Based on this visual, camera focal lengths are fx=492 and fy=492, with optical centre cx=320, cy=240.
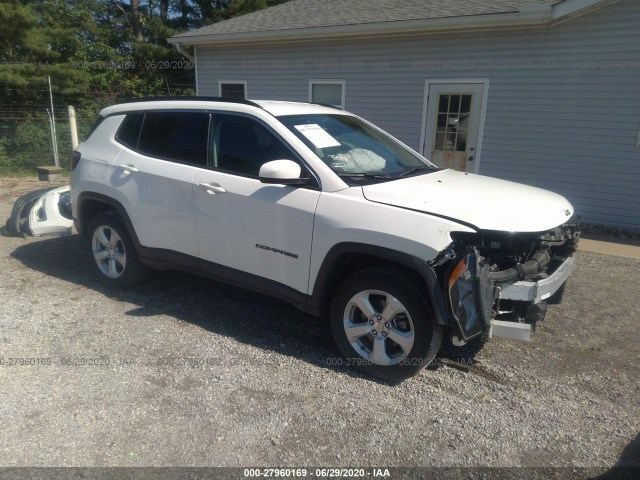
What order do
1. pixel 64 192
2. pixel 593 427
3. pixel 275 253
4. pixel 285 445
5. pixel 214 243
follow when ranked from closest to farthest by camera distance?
pixel 285 445 → pixel 593 427 → pixel 275 253 → pixel 214 243 → pixel 64 192

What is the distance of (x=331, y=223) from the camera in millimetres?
3338

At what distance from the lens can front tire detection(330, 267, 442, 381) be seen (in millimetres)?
3154

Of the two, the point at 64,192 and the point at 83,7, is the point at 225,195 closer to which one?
the point at 64,192

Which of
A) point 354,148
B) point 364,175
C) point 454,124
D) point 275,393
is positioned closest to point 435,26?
point 454,124

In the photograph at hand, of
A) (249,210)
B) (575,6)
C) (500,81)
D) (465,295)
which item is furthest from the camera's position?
(500,81)

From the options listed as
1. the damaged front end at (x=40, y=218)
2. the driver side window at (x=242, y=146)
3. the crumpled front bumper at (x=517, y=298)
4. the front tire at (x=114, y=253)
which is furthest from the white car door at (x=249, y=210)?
the damaged front end at (x=40, y=218)

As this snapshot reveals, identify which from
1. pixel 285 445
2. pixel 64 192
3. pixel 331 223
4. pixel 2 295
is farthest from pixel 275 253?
pixel 64 192

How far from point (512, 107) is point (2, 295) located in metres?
8.14

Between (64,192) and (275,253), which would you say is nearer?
(275,253)

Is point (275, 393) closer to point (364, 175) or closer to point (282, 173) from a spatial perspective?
point (282, 173)

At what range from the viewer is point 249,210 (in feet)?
12.2

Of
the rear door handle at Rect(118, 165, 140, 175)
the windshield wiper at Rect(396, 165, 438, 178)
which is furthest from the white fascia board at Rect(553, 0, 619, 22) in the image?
the rear door handle at Rect(118, 165, 140, 175)

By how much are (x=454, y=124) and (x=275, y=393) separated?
7.46m

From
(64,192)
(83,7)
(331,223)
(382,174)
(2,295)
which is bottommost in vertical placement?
(2,295)
